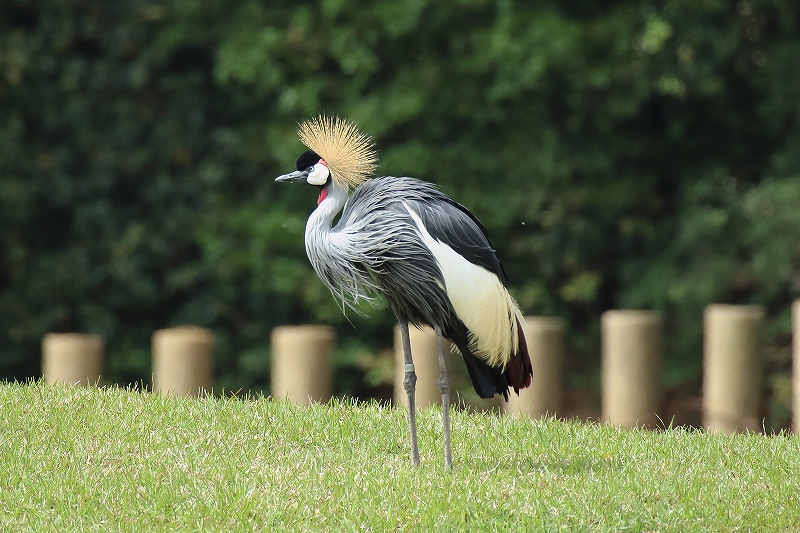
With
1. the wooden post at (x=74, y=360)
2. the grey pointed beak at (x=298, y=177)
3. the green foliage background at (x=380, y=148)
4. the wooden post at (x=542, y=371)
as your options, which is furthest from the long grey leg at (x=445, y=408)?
the green foliage background at (x=380, y=148)

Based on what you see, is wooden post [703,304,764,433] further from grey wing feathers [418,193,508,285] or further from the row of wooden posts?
grey wing feathers [418,193,508,285]

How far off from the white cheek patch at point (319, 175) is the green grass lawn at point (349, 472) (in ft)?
4.06

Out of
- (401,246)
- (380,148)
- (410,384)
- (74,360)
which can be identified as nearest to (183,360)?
(74,360)

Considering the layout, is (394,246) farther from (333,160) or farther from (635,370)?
(635,370)

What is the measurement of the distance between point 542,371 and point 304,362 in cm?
148

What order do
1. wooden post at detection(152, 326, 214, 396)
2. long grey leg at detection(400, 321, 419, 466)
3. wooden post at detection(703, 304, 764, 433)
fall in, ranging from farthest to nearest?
wooden post at detection(152, 326, 214, 396), wooden post at detection(703, 304, 764, 433), long grey leg at detection(400, 321, 419, 466)

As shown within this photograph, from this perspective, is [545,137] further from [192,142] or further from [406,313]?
[406,313]

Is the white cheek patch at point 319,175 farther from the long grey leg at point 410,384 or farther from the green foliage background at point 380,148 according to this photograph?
the green foliage background at point 380,148

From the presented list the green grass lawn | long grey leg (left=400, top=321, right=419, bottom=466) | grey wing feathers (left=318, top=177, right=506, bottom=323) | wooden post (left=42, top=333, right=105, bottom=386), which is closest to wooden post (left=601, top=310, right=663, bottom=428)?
the green grass lawn

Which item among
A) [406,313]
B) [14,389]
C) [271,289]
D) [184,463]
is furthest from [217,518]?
[271,289]

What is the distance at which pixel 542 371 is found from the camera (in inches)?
269

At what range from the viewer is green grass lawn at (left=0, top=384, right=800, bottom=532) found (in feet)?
14.1

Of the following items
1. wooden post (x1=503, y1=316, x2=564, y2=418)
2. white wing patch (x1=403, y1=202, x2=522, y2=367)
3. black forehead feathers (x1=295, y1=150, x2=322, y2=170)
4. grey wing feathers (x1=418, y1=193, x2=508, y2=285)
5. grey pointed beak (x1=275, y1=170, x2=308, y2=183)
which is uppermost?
black forehead feathers (x1=295, y1=150, x2=322, y2=170)

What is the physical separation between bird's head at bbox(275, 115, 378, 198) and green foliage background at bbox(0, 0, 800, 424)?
550cm
